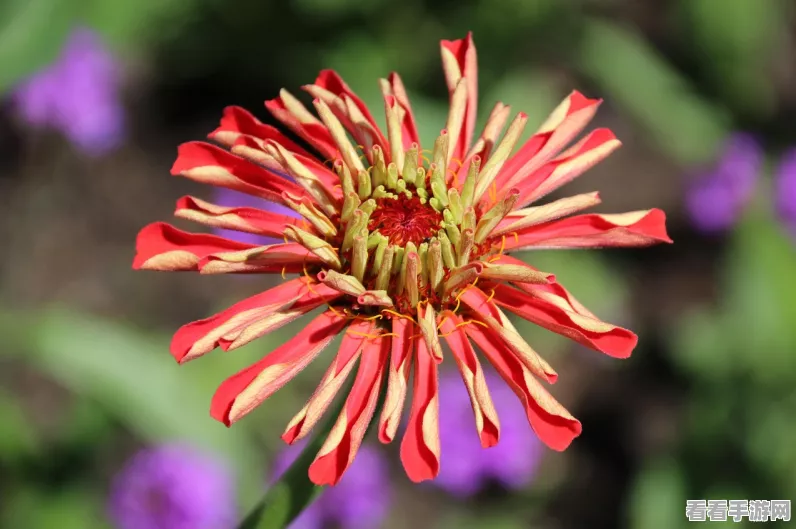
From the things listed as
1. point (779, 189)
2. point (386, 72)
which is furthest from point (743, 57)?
point (386, 72)

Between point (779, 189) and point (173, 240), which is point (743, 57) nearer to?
point (779, 189)

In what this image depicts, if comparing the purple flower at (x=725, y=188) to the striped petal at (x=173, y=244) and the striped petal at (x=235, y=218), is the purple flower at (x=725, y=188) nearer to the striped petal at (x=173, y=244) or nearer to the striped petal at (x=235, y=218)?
the striped petal at (x=235, y=218)

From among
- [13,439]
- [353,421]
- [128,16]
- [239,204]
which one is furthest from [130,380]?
[353,421]

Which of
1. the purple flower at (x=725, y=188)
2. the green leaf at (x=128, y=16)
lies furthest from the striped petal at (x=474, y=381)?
the purple flower at (x=725, y=188)

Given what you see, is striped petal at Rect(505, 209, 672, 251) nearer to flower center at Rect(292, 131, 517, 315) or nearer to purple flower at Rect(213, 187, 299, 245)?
flower center at Rect(292, 131, 517, 315)

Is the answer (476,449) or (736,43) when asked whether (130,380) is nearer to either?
(476,449)

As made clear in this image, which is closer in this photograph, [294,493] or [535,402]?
[535,402]
